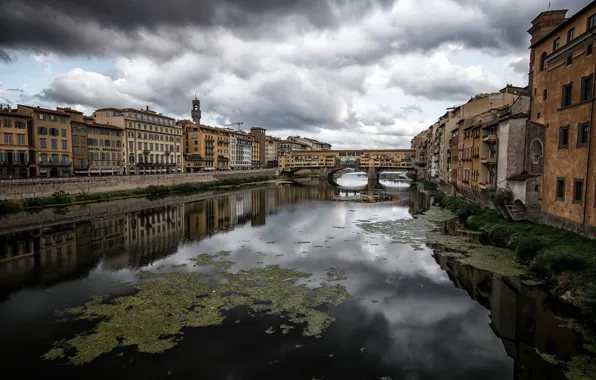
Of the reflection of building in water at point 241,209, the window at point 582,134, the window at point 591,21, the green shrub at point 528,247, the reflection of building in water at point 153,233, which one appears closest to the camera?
the window at point 582,134

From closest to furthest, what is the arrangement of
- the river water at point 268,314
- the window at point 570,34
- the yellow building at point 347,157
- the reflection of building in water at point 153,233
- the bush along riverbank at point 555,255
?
the river water at point 268,314
the bush along riverbank at point 555,255
the window at point 570,34
the reflection of building in water at point 153,233
the yellow building at point 347,157

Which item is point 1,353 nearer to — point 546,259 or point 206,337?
point 206,337

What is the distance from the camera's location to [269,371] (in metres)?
10.6

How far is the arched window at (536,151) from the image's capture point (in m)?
24.9

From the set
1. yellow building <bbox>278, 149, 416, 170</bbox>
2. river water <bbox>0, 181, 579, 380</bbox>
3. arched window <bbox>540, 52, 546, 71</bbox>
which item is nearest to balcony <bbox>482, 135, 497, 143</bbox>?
arched window <bbox>540, 52, 546, 71</bbox>

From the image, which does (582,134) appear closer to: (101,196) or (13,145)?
(101,196)

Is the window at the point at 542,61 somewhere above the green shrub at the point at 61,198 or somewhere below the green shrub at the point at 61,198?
above

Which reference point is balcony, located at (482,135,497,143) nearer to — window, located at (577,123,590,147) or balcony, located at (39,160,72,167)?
window, located at (577,123,590,147)

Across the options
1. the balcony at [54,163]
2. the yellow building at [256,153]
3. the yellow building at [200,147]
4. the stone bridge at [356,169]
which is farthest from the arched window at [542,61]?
the yellow building at [256,153]

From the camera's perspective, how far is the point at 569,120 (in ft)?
67.3

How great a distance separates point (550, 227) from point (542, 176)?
3937mm

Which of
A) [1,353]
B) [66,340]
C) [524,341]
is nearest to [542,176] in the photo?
[524,341]

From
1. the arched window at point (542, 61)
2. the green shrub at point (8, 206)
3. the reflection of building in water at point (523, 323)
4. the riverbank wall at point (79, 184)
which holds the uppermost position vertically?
the arched window at point (542, 61)

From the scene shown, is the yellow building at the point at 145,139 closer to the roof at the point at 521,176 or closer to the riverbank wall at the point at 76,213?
the riverbank wall at the point at 76,213
